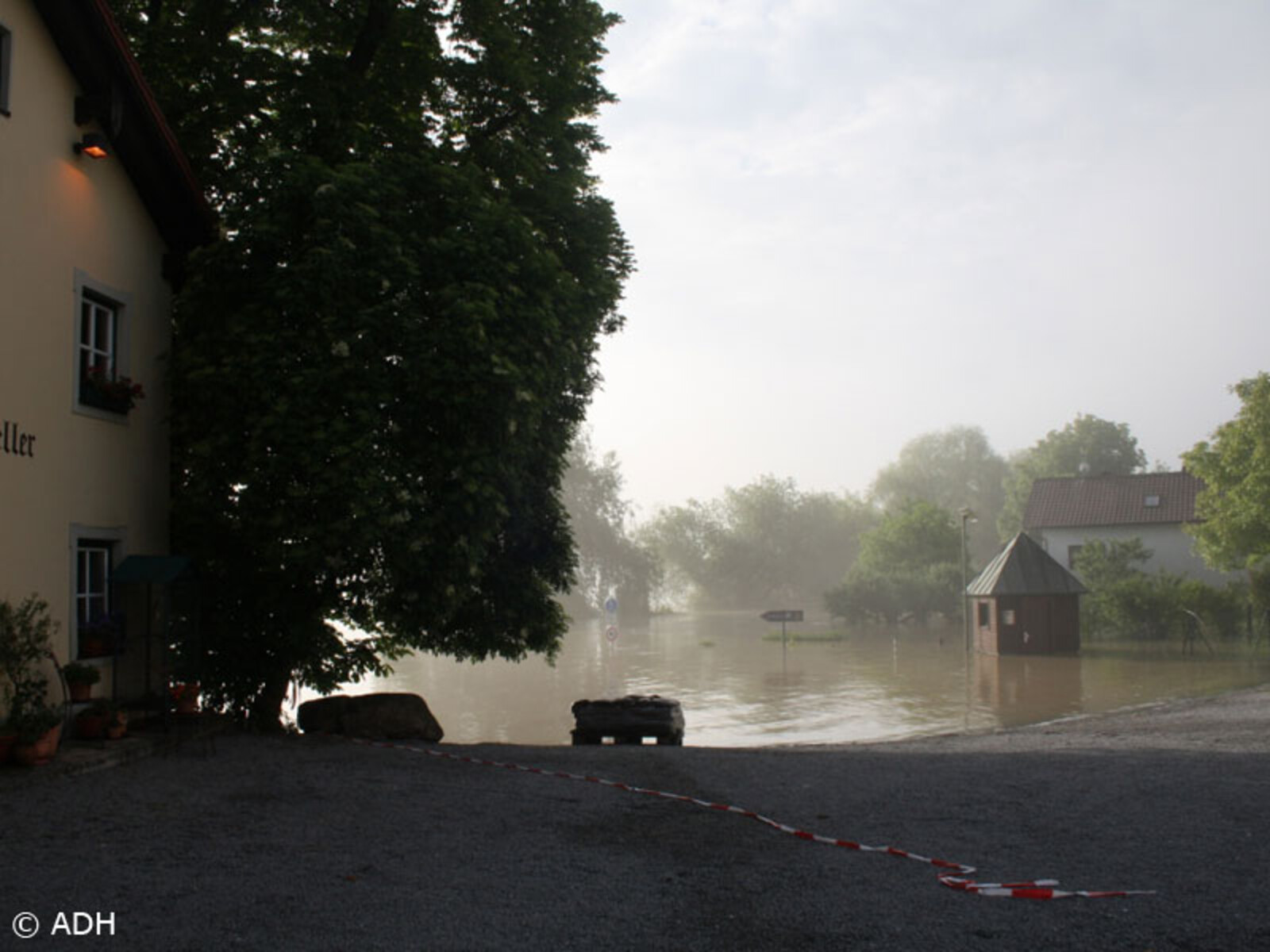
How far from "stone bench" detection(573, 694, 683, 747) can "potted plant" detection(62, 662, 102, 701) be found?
245 inches

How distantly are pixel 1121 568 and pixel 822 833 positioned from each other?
47.6 meters

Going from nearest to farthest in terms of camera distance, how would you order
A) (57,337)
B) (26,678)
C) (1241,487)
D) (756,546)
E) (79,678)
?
(26,678), (79,678), (57,337), (1241,487), (756,546)

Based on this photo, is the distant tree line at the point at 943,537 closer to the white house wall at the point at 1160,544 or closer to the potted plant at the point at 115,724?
the white house wall at the point at 1160,544

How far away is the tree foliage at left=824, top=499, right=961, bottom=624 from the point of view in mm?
57500

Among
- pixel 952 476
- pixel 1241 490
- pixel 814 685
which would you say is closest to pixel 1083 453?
pixel 952 476

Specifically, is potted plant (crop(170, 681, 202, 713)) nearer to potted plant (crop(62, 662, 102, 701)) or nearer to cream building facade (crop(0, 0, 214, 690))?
cream building facade (crop(0, 0, 214, 690))

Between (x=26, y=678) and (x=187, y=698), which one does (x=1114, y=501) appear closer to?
(x=187, y=698)

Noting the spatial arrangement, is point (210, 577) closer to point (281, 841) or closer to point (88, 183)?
point (88, 183)

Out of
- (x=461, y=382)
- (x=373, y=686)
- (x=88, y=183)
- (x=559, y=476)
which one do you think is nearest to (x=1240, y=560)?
(x=373, y=686)

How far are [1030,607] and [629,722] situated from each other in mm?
28587

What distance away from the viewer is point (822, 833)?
7.93m

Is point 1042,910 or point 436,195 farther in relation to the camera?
point 436,195

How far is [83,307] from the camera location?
12.4 metres

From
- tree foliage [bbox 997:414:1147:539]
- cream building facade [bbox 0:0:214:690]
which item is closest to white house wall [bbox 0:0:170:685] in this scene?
cream building facade [bbox 0:0:214:690]
